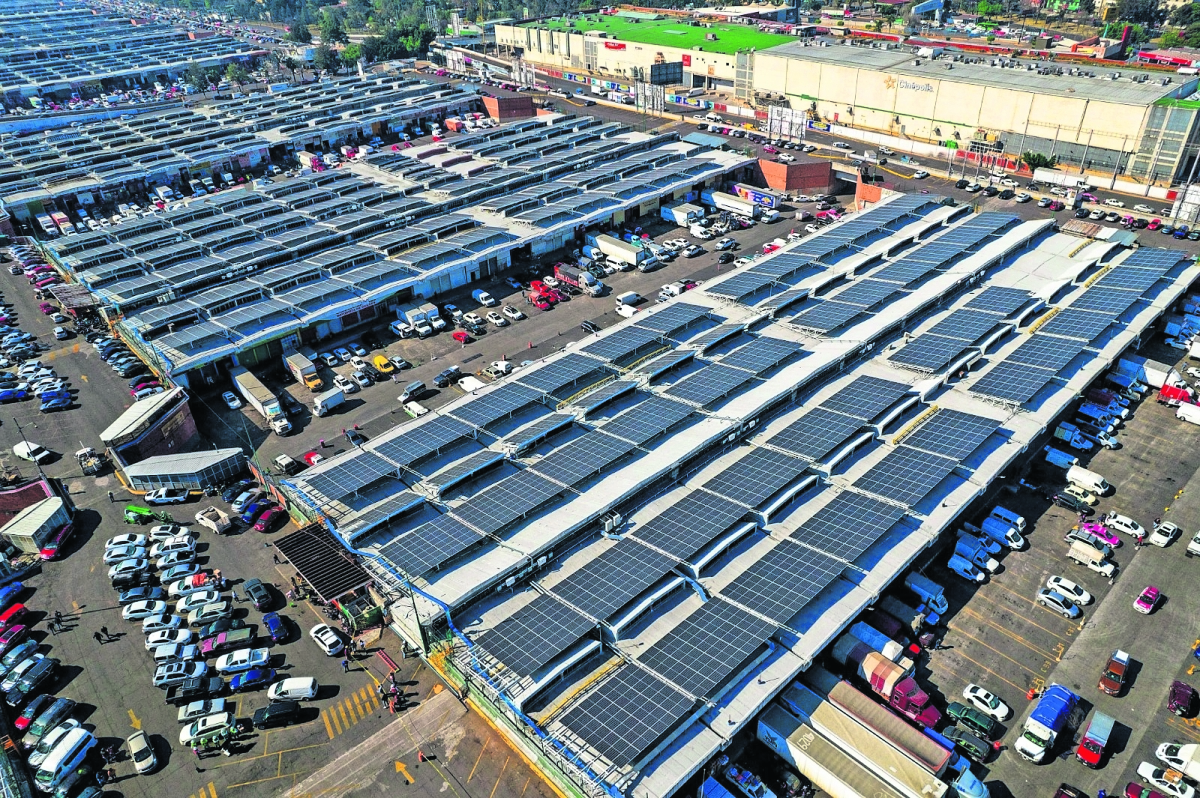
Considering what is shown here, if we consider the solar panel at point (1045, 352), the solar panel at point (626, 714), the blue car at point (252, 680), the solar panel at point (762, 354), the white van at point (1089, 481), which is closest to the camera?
the solar panel at point (626, 714)

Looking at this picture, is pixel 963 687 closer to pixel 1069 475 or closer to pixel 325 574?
pixel 1069 475

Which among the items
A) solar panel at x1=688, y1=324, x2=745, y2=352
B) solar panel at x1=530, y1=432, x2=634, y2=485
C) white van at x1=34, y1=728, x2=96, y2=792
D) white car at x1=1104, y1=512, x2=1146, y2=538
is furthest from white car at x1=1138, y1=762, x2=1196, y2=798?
white van at x1=34, y1=728, x2=96, y2=792

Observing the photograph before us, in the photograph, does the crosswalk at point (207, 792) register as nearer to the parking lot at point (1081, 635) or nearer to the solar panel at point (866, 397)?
the parking lot at point (1081, 635)

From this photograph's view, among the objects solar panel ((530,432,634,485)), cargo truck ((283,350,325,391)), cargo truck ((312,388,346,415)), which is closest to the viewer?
solar panel ((530,432,634,485))

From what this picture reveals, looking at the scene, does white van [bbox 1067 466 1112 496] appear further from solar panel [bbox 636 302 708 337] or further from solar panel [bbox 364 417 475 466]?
solar panel [bbox 364 417 475 466]

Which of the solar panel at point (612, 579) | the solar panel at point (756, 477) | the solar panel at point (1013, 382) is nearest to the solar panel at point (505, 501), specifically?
the solar panel at point (612, 579)

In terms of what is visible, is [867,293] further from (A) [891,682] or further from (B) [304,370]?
(B) [304,370]

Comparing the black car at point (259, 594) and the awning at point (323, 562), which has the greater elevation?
the awning at point (323, 562)

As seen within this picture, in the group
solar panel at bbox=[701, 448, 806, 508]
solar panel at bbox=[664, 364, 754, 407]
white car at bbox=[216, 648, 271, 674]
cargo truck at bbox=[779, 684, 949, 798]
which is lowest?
white car at bbox=[216, 648, 271, 674]
